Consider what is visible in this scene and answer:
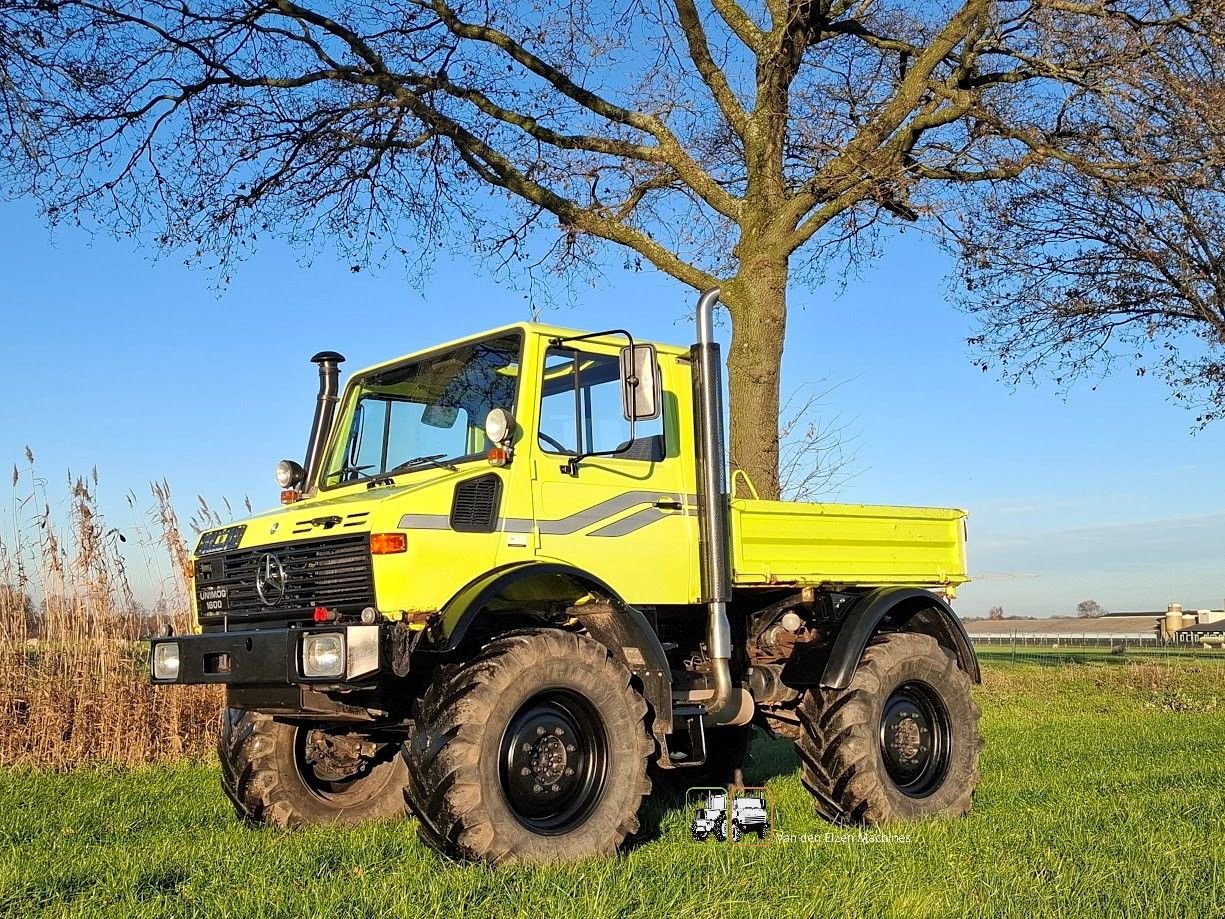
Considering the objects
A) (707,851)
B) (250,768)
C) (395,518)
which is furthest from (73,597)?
(707,851)

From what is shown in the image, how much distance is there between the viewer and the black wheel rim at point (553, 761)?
623 centimetres

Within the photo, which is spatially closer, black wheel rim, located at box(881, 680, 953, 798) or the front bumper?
the front bumper

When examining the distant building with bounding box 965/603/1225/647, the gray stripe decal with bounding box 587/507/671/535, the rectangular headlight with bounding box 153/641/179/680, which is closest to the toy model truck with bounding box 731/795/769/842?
the gray stripe decal with bounding box 587/507/671/535

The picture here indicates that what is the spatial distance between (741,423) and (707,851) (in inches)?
242

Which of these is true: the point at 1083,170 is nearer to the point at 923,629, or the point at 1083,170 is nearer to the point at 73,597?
the point at 923,629

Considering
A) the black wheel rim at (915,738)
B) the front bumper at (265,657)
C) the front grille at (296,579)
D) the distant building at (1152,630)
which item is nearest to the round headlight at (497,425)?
the front grille at (296,579)

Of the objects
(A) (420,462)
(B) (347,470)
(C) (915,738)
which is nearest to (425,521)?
(A) (420,462)

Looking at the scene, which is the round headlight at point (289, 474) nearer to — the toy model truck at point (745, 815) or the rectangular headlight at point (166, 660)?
the rectangular headlight at point (166, 660)

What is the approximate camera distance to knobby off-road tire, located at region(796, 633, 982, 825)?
24.9ft

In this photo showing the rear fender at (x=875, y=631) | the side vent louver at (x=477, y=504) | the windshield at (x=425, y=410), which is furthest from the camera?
the rear fender at (x=875, y=631)

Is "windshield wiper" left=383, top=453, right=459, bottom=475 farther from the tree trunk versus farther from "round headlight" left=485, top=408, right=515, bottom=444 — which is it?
the tree trunk

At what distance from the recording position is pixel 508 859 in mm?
5945

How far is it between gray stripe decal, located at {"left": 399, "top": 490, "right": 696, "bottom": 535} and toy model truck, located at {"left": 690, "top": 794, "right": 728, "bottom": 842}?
1.57 m

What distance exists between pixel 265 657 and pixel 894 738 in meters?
4.04
